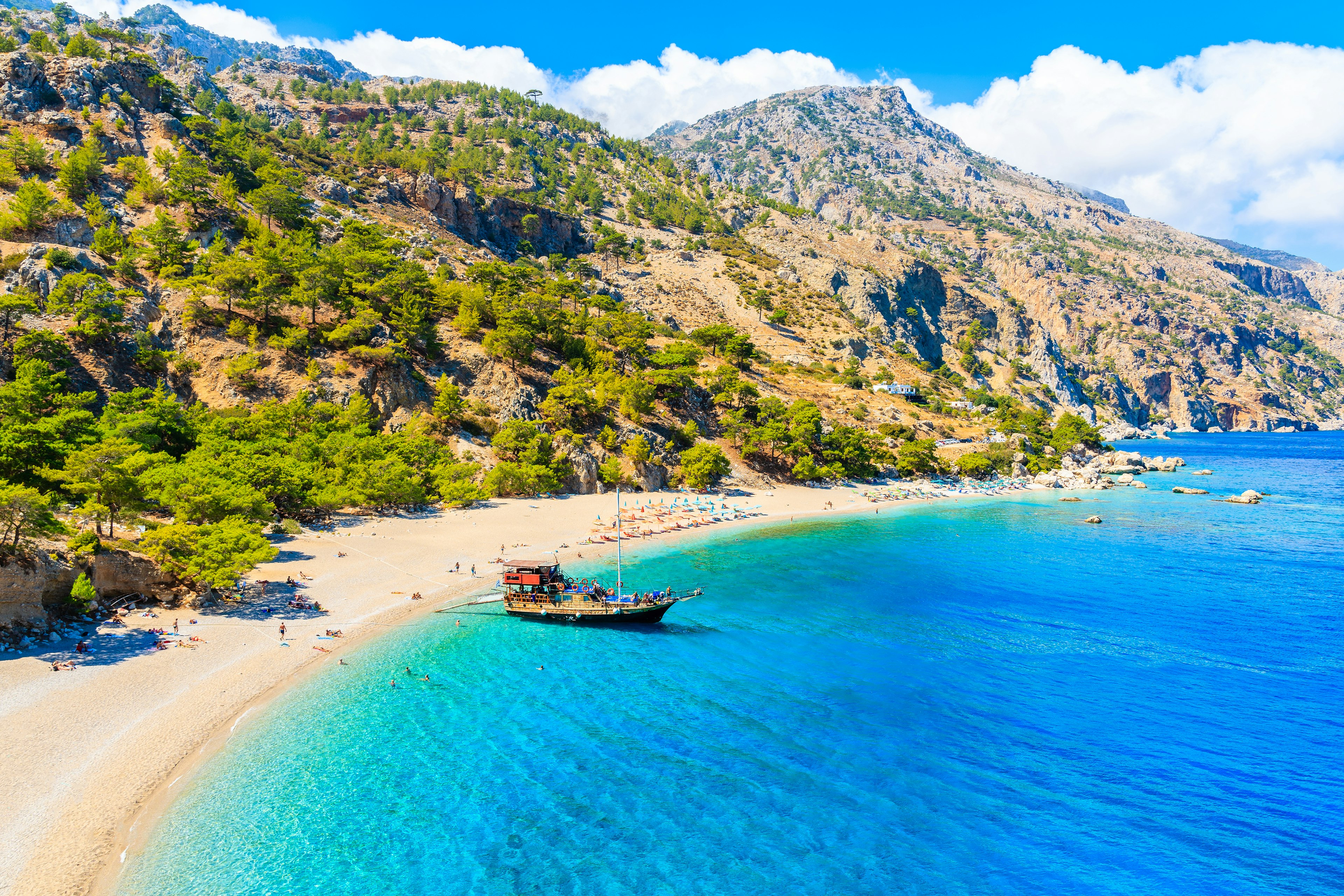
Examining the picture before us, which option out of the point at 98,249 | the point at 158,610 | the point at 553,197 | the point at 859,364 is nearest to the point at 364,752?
the point at 158,610

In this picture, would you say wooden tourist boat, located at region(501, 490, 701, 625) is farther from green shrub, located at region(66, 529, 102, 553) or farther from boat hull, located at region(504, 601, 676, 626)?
green shrub, located at region(66, 529, 102, 553)

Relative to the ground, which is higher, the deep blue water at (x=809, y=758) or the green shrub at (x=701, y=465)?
the green shrub at (x=701, y=465)

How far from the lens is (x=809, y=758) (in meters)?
21.9

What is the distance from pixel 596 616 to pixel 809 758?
16697mm

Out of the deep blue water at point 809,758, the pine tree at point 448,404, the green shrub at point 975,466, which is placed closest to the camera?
the deep blue water at point 809,758

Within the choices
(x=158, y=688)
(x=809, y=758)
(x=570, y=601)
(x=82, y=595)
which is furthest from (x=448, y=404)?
(x=809, y=758)

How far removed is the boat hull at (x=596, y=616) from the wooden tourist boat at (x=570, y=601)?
0.02 metres

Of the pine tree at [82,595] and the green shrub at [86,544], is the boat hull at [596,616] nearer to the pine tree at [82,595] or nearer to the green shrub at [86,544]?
the pine tree at [82,595]

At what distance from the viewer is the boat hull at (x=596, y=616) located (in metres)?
35.1

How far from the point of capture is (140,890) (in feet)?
50.6

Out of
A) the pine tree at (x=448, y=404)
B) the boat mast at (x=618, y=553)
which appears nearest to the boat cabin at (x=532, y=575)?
the boat mast at (x=618, y=553)

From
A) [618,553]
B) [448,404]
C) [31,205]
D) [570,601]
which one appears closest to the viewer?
[570,601]

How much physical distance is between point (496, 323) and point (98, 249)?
42.1 metres

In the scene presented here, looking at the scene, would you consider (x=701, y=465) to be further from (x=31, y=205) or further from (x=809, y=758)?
(x=31, y=205)
